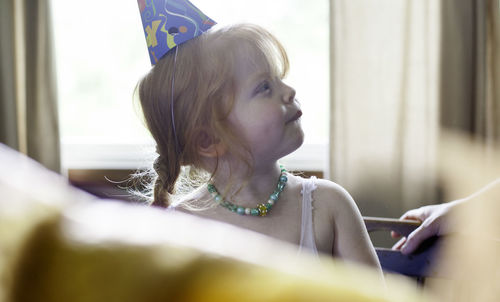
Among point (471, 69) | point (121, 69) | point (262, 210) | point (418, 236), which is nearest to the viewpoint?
point (262, 210)

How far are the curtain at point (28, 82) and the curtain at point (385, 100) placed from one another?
1.33 m

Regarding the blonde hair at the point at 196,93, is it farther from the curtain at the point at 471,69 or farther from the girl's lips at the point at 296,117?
the curtain at the point at 471,69

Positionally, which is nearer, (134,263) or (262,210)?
(134,263)

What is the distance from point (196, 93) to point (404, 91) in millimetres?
1631

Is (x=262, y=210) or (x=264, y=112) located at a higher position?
(x=264, y=112)

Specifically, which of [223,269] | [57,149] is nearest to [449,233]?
[223,269]

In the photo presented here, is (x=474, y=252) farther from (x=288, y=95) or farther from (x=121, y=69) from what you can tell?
(x=121, y=69)

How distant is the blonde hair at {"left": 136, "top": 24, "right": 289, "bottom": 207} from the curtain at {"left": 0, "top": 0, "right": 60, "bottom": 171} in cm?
170

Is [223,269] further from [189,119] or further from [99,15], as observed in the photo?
[99,15]

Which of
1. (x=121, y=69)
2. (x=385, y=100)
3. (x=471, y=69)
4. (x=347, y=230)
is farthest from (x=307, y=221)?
(x=121, y=69)

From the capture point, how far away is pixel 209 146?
0.93m

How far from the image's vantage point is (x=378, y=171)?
7.84ft

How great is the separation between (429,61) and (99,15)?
161cm

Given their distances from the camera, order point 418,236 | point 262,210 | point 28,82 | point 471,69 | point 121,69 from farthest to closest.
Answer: point 121,69, point 28,82, point 471,69, point 418,236, point 262,210
